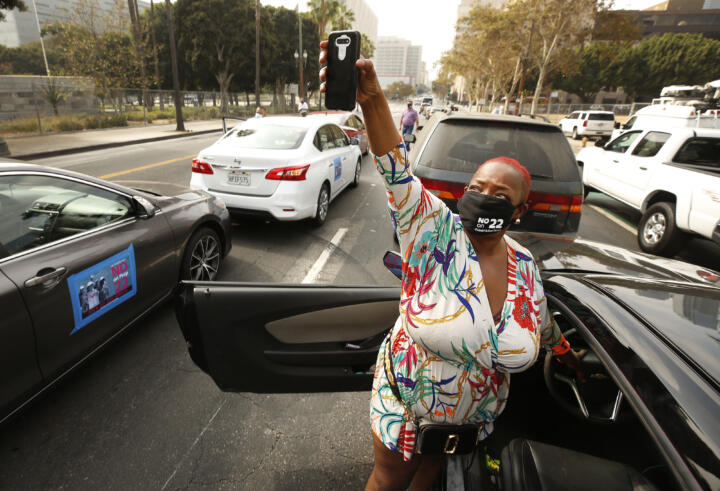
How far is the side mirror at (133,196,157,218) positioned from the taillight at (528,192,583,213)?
344cm

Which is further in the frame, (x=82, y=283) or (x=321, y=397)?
(x=321, y=397)

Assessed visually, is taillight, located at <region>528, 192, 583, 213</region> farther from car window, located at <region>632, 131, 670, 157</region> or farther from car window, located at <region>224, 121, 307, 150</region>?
car window, located at <region>632, 131, 670, 157</region>

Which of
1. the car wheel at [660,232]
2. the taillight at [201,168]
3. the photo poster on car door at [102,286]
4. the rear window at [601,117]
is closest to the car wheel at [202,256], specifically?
the photo poster on car door at [102,286]

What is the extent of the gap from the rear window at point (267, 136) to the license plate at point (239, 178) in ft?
1.92

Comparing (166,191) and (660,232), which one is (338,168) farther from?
(660,232)

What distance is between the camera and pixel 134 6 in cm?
2492

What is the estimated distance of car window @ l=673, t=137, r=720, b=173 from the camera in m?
5.58

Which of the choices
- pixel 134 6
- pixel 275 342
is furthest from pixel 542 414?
pixel 134 6

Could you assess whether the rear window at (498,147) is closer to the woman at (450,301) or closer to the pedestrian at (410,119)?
the woman at (450,301)

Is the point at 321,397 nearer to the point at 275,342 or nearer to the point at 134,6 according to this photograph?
the point at 275,342

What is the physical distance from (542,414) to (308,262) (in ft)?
11.0

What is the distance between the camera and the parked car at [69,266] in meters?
2.05

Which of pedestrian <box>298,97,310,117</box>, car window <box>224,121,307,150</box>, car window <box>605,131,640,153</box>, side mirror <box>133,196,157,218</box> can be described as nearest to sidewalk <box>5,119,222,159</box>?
pedestrian <box>298,97,310,117</box>

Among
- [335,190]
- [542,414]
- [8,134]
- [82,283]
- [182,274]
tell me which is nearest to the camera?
[542,414]
